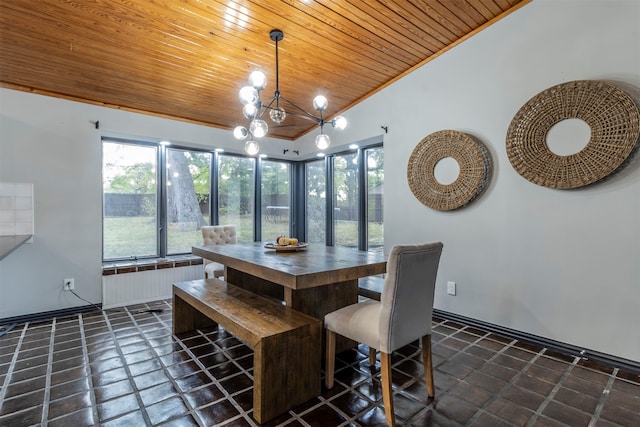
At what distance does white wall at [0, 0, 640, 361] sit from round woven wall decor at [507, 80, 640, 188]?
110mm

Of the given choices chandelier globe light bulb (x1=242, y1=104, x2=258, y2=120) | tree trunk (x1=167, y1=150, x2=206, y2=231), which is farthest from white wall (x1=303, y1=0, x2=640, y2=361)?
tree trunk (x1=167, y1=150, x2=206, y2=231)

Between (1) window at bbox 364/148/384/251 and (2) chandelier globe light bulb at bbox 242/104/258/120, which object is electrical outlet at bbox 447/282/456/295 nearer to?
(1) window at bbox 364/148/384/251

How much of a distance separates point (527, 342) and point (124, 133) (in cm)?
465

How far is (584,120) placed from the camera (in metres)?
2.35

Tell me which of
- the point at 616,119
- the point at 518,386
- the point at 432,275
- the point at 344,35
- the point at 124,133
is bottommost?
the point at 518,386

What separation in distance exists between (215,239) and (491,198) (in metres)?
3.23

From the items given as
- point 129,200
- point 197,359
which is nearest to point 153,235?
point 129,200

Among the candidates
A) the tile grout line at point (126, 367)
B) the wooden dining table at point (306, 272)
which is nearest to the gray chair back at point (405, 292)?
the wooden dining table at point (306, 272)

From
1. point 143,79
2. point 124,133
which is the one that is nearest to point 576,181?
point 143,79

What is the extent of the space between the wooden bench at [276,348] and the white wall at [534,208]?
6.33ft

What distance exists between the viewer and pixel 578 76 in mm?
2434

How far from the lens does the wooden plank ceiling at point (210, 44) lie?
2.35 m

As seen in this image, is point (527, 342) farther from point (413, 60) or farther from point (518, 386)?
point (413, 60)

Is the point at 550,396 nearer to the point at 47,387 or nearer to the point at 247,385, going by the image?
the point at 247,385
